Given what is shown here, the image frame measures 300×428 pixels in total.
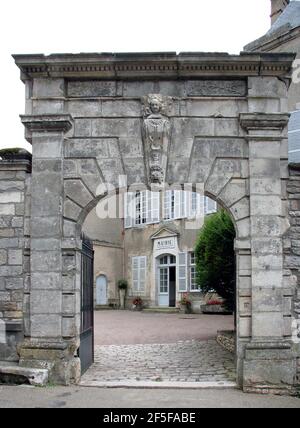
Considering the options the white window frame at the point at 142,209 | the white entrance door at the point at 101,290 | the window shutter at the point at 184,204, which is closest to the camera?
the window shutter at the point at 184,204

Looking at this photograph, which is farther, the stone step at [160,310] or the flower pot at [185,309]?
the stone step at [160,310]

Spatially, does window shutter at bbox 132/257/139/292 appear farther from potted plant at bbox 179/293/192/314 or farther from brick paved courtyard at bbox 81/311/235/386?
brick paved courtyard at bbox 81/311/235/386

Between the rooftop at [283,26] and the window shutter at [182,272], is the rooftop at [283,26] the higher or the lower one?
the higher one

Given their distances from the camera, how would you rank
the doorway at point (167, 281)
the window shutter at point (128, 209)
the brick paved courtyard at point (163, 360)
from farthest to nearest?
the window shutter at point (128, 209) → the doorway at point (167, 281) → the brick paved courtyard at point (163, 360)

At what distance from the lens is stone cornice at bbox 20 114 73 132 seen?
698 cm

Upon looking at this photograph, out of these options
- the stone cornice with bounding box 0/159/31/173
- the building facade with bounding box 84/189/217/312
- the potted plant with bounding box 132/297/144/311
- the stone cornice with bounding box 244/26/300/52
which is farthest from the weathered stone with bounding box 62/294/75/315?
the potted plant with bounding box 132/297/144/311

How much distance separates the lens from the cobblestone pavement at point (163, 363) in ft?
24.4

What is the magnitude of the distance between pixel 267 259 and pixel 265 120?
175 centimetres

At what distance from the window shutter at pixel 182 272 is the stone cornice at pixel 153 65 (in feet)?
47.2

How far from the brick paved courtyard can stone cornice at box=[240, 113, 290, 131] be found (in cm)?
332

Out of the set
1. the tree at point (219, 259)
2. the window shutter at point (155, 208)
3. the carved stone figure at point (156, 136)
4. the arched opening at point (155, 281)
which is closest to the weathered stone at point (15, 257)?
the carved stone figure at point (156, 136)

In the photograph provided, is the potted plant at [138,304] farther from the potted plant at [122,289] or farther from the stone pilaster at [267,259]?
the stone pilaster at [267,259]
